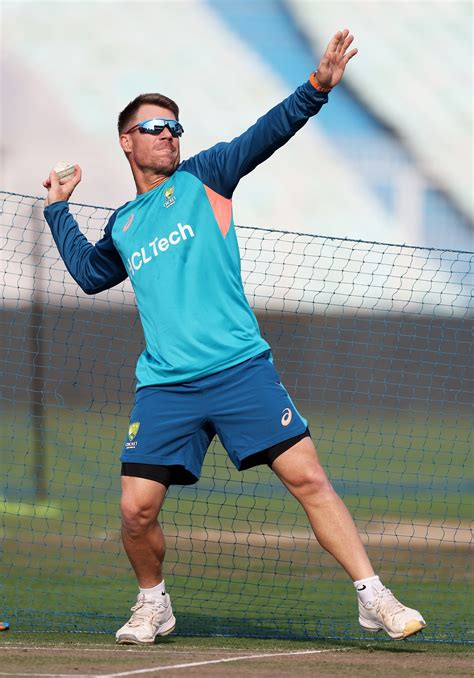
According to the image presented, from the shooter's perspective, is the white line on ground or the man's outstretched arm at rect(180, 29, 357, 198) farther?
the man's outstretched arm at rect(180, 29, 357, 198)

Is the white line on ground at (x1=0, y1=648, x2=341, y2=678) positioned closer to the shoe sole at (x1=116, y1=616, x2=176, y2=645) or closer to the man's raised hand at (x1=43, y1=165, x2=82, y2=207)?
the shoe sole at (x1=116, y1=616, x2=176, y2=645)

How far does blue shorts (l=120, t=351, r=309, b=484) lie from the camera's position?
199 inches

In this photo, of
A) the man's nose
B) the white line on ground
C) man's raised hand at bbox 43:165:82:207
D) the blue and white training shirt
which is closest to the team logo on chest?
the blue and white training shirt

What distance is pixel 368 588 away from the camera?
4941 mm

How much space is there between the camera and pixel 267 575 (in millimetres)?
8414

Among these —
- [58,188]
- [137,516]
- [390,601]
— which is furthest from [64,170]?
[390,601]

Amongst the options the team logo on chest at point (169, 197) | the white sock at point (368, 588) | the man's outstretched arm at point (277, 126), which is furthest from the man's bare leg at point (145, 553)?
the man's outstretched arm at point (277, 126)

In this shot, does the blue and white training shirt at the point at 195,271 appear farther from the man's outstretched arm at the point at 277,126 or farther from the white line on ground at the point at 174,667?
the white line on ground at the point at 174,667

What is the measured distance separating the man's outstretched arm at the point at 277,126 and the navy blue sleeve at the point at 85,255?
2.00ft

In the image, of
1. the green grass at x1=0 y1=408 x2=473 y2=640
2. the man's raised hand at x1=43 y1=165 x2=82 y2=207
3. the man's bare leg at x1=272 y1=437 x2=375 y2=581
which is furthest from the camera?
the green grass at x1=0 y1=408 x2=473 y2=640

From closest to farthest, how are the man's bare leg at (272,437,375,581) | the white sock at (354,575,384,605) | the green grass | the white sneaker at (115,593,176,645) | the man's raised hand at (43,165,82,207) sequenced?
the white sock at (354,575,384,605), the man's bare leg at (272,437,375,581), the white sneaker at (115,593,176,645), the man's raised hand at (43,165,82,207), the green grass

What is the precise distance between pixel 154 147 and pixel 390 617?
2295 mm

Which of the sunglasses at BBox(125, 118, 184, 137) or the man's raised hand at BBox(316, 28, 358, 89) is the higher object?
the man's raised hand at BBox(316, 28, 358, 89)

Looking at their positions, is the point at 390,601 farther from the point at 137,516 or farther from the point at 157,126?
the point at 157,126
